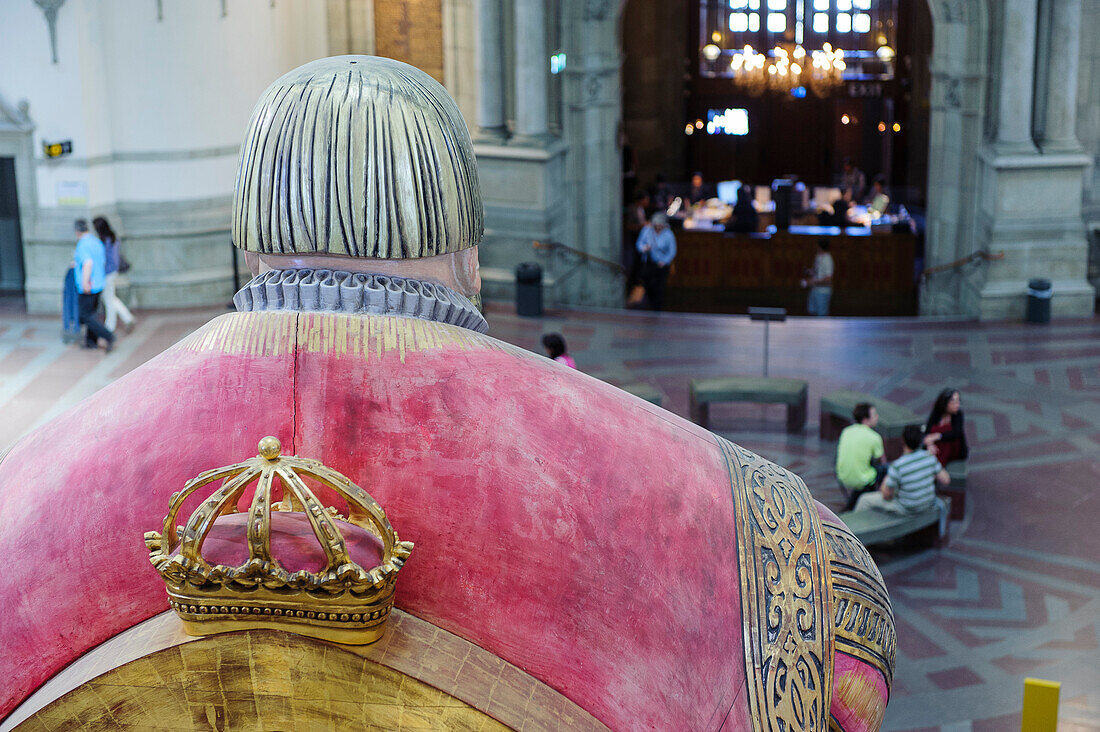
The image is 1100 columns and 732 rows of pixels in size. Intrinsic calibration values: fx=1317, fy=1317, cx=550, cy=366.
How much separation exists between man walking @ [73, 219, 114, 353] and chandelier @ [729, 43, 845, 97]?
1459 cm

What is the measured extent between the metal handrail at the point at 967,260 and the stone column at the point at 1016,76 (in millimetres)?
1314

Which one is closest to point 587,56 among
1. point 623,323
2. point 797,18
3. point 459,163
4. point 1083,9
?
point 623,323

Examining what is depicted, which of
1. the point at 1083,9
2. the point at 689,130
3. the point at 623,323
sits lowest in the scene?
the point at 623,323

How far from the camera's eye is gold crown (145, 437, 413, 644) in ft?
4.78

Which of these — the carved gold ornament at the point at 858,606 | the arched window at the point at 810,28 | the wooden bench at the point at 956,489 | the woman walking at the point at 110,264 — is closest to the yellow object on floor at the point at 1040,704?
the carved gold ornament at the point at 858,606

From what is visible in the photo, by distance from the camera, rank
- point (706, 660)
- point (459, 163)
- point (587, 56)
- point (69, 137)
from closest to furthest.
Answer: point (706, 660) → point (459, 163) → point (69, 137) → point (587, 56)

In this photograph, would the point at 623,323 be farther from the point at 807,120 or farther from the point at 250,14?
the point at 807,120

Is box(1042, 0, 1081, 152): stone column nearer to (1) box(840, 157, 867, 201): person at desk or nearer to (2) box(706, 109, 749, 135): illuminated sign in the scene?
(1) box(840, 157, 867, 201): person at desk

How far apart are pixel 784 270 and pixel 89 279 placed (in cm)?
1025

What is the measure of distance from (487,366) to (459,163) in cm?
30

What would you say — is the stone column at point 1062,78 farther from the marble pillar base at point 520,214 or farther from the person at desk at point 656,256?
the marble pillar base at point 520,214

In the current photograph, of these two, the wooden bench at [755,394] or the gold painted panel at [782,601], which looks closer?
the gold painted panel at [782,601]

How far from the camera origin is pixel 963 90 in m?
17.3

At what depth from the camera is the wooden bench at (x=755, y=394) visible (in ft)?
39.3
